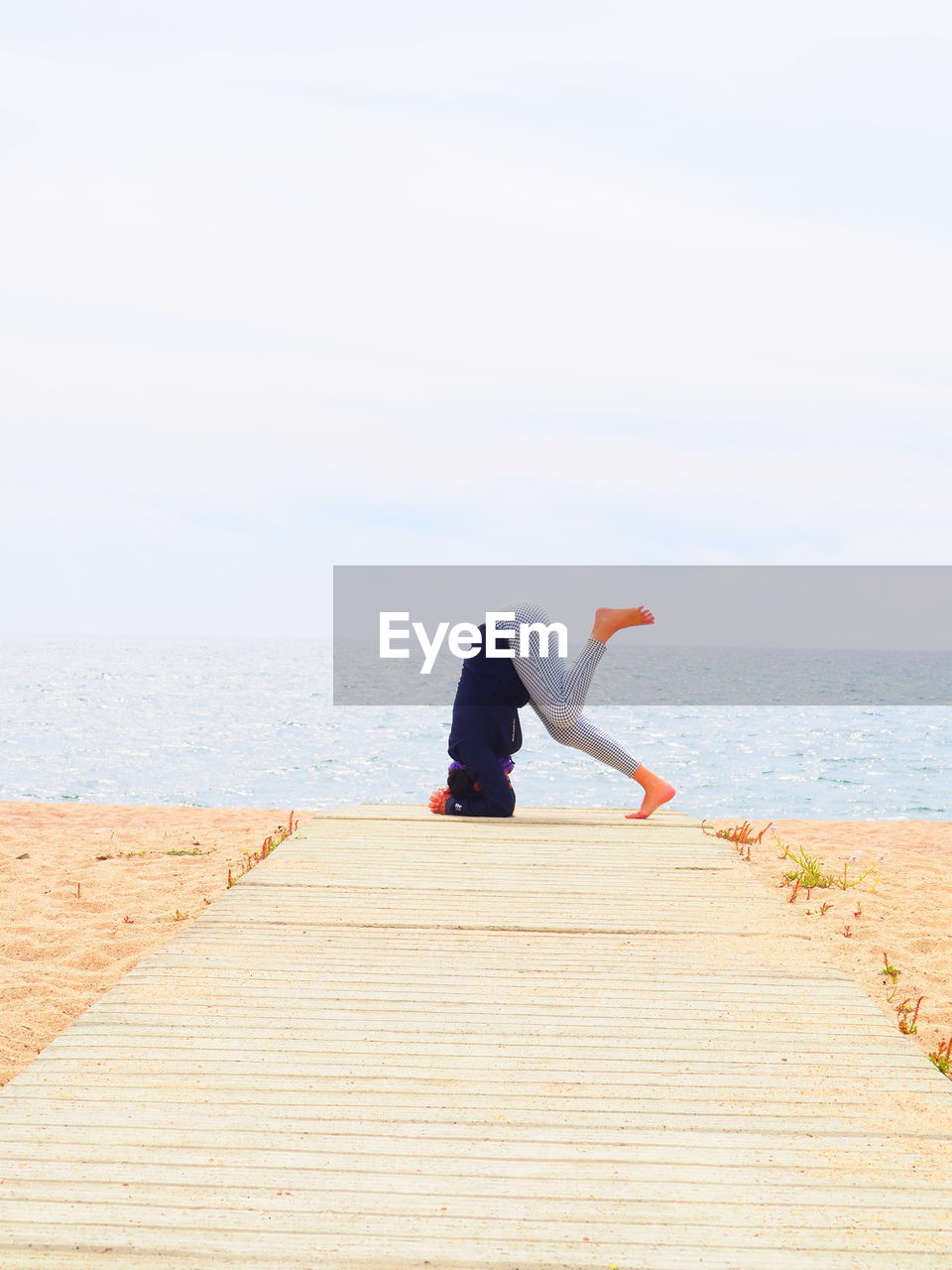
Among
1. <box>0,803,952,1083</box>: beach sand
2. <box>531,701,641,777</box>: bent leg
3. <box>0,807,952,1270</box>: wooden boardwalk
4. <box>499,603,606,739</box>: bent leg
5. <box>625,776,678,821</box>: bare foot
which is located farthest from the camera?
<box>625,776,678,821</box>: bare foot

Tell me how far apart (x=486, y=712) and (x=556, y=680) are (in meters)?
0.48

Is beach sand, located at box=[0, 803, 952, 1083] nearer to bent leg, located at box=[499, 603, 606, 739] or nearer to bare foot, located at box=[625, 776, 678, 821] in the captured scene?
bare foot, located at box=[625, 776, 678, 821]

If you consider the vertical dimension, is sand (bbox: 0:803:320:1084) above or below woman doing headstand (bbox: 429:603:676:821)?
below

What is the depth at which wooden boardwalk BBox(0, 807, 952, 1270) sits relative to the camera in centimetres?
207

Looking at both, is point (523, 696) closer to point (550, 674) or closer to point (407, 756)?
point (550, 674)

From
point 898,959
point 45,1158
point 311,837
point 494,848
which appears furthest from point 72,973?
point 898,959

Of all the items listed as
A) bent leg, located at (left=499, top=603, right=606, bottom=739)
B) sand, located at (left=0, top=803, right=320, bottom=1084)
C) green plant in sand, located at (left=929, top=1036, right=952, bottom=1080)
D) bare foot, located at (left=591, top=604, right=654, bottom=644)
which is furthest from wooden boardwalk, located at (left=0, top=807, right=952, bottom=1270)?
bare foot, located at (left=591, top=604, right=654, bottom=644)

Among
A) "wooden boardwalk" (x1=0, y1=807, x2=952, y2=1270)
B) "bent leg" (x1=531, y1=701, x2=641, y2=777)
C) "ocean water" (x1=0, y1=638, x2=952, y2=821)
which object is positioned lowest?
"ocean water" (x1=0, y1=638, x2=952, y2=821)

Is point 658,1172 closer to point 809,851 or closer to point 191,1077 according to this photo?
point 191,1077

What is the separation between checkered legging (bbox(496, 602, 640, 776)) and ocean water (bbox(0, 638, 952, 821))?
6.84 metres

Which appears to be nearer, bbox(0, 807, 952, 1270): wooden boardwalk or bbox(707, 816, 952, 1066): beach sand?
bbox(0, 807, 952, 1270): wooden boardwalk

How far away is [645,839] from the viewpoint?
20.4ft

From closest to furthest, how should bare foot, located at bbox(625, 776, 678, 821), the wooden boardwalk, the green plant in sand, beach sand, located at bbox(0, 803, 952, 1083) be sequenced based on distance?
the wooden boardwalk → the green plant in sand → beach sand, located at bbox(0, 803, 952, 1083) → bare foot, located at bbox(625, 776, 678, 821)

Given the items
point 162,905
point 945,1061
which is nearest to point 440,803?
point 162,905
